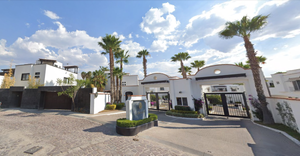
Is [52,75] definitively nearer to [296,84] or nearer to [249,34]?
[249,34]

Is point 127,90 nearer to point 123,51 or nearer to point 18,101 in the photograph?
point 123,51

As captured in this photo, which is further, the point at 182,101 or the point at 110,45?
the point at 110,45

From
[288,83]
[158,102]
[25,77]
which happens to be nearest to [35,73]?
[25,77]

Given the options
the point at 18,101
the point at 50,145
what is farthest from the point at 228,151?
the point at 18,101

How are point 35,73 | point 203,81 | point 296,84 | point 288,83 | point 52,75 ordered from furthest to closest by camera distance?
point 52,75
point 35,73
point 288,83
point 296,84
point 203,81

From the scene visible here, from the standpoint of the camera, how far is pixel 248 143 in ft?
18.6

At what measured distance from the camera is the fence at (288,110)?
19.5 ft

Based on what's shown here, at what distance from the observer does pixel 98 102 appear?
49.0 feet

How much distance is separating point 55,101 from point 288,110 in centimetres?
2631

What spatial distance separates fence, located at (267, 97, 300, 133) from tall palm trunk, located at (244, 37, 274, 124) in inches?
25.5

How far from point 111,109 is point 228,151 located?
15.4 meters

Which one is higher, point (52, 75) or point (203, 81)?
point (52, 75)

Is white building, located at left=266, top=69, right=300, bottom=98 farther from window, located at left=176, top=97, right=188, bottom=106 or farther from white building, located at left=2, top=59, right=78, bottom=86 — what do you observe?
white building, located at left=2, top=59, right=78, bottom=86

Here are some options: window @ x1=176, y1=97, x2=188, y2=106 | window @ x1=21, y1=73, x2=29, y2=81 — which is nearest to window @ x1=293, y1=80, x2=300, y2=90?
window @ x1=176, y1=97, x2=188, y2=106
